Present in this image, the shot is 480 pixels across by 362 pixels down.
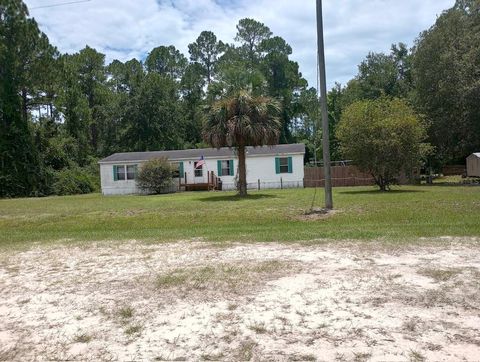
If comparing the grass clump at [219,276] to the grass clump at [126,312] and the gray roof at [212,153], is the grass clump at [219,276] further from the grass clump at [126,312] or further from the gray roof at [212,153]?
the gray roof at [212,153]

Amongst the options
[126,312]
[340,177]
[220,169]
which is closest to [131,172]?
[220,169]

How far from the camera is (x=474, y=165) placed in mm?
33469

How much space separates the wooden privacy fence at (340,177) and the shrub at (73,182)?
1894cm

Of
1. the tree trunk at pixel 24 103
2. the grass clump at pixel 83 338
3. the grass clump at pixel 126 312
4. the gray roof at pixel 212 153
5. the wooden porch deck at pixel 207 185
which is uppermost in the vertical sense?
the tree trunk at pixel 24 103

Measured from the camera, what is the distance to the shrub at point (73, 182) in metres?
36.6

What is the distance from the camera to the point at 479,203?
47.3 ft

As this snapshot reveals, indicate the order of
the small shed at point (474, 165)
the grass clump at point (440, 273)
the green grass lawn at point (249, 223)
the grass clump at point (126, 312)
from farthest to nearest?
the small shed at point (474, 165), the green grass lawn at point (249, 223), the grass clump at point (440, 273), the grass clump at point (126, 312)

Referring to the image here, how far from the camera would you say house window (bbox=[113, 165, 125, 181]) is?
32075 millimetres

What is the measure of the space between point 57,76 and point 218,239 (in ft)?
107

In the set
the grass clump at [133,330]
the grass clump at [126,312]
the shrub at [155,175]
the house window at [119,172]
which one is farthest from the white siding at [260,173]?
the grass clump at [133,330]

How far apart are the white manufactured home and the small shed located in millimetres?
12476

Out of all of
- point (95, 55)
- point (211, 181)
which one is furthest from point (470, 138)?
point (95, 55)

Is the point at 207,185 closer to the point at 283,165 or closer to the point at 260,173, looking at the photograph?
the point at 260,173

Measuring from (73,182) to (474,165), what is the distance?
1227 inches
